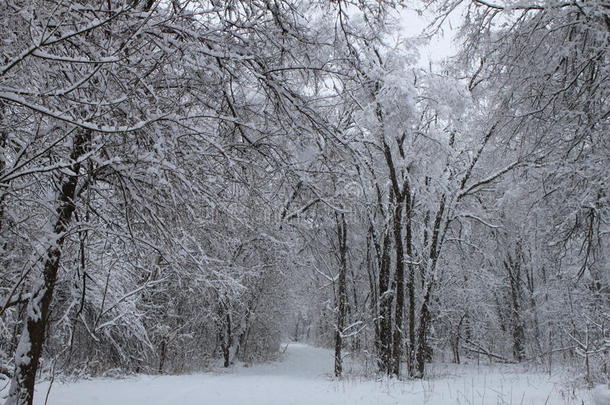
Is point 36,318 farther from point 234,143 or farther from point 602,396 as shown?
point 602,396

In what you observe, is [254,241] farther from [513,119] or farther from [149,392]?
[513,119]

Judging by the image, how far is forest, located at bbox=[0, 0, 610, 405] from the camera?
2785 millimetres

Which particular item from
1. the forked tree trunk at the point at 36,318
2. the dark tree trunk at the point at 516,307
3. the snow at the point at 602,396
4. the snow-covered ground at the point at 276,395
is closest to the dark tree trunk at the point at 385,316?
the snow-covered ground at the point at 276,395

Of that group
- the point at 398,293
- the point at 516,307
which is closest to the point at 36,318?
the point at 398,293

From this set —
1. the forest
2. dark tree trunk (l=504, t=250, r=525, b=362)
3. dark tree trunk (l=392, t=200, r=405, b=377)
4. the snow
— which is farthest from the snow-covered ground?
dark tree trunk (l=504, t=250, r=525, b=362)

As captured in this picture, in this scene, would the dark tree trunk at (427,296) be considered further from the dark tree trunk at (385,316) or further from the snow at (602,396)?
the snow at (602,396)

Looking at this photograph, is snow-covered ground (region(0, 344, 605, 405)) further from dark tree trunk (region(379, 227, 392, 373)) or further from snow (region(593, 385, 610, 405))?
dark tree trunk (region(379, 227, 392, 373))

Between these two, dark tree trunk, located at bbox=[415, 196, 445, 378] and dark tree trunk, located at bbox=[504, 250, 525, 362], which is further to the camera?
dark tree trunk, located at bbox=[504, 250, 525, 362]

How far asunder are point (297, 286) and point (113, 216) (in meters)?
16.1

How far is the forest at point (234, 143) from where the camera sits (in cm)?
279

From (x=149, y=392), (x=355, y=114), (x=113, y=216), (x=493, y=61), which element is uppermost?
(x=355, y=114)

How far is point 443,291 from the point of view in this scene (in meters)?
17.6

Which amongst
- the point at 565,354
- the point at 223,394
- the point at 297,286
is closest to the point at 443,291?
the point at 565,354

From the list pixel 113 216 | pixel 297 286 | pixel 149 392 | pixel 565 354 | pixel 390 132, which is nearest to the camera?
pixel 113 216
